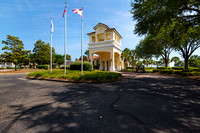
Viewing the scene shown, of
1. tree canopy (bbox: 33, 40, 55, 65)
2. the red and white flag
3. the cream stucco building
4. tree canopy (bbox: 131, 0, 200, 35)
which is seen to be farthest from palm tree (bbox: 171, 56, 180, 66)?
tree canopy (bbox: 33, 40, 55, 65)

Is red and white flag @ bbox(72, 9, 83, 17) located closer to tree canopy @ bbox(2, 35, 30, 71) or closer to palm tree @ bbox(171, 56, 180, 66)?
tree canopy @ bbox(2, 35, 30, 71)

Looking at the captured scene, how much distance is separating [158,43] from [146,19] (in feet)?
33.6

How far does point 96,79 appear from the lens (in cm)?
758

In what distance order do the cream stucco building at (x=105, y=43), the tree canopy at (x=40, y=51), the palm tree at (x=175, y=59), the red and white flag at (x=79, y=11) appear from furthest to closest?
the palm tree at (x=175, y=59) → the tree canopy at (x=40, y=51) → the cream stucco building at (x=105, y=43) → the red and white flag at (x=79, y=11)

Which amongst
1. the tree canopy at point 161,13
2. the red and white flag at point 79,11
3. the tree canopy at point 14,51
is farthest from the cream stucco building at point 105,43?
the tree canopy at point 14,51

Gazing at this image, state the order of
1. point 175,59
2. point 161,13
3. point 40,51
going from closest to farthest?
point 161,13, point 40,51, point 175,59

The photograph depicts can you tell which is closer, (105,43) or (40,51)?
(105,43)

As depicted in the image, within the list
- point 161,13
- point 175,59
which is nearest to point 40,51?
point 161,13

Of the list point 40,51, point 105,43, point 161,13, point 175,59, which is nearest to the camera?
point 161,13

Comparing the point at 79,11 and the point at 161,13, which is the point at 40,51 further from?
the point at 161,13

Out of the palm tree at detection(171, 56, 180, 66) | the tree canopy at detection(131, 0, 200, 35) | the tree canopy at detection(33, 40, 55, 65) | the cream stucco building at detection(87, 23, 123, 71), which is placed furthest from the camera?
the palm tree at detection(171, 56, 180, 66)

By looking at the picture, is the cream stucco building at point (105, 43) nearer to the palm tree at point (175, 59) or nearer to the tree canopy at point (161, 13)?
the tree canopy at point (161, 13)

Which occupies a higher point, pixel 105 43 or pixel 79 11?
pixel 79 11

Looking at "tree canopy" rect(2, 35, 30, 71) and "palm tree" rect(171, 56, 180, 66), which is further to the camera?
"palm tree" rect(171, 56, 180, 66)
